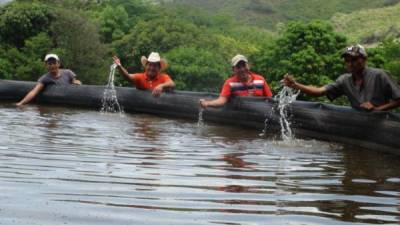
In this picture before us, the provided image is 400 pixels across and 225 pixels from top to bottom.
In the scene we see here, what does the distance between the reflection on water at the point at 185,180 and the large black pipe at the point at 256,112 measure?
0.33 meters

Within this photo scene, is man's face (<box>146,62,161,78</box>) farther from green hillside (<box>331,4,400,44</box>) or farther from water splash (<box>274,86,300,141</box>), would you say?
green hillside (<box>331,4,400,44</box>)

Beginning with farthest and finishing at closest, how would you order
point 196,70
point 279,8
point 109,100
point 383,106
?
point 279,8
point 196,70
point 109,100
point 383,106

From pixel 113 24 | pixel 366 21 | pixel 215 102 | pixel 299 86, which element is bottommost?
pixel 215 102

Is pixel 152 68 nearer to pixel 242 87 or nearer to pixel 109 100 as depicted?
pixel 109 100

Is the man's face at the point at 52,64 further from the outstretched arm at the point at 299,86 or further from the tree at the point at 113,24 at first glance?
the tree at the point at 113,24

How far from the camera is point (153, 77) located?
41.0 ft

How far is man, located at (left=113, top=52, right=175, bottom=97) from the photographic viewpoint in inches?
473

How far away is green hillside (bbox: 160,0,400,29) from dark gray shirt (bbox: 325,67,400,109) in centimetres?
4937

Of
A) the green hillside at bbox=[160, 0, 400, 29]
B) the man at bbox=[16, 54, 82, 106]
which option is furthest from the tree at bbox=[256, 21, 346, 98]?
the green hillside at bbox=[160, 0, 400, 29]

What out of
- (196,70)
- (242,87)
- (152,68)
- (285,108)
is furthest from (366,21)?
(285,108)

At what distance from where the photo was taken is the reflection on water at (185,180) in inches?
169

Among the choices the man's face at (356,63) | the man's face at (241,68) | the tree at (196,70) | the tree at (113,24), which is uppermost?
the tree at (113,24)

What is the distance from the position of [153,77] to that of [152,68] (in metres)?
0.34

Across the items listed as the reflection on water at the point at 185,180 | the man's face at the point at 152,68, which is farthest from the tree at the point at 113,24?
the reflection on water at the point at 185,180
